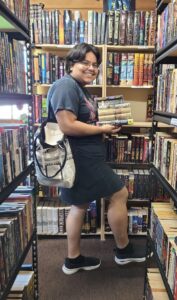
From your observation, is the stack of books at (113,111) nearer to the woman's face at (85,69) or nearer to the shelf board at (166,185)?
the woman's face at (85,69)

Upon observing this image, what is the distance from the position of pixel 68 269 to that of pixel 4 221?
97 centimetres

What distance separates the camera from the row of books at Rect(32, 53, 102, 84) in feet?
Result: 7.73

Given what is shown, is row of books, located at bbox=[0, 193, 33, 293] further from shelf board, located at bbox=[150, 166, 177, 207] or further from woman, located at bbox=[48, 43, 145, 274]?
shelf board, located at bbox=[150, 166, 177, 207]

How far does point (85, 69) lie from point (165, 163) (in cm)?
80

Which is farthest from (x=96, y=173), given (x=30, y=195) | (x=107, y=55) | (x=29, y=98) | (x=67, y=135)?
(x=107, y=55)

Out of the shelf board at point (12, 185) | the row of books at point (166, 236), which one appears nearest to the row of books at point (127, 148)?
the row of books at point (166, 236)

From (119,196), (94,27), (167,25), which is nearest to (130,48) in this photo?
(94,27)

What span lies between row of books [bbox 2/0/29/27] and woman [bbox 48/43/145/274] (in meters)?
0.43

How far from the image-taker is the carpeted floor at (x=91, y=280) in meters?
1.81

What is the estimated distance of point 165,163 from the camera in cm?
137

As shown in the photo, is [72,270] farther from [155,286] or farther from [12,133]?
[12,133]

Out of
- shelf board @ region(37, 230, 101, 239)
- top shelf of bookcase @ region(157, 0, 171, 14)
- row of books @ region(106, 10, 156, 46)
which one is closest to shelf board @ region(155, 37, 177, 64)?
top shelf of bookcase @ region(157, 0, 171, 14)

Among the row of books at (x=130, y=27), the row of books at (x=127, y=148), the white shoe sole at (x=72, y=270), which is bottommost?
the white shoe sole at (x=72, y=270)

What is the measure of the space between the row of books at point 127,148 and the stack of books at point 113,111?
0.55 m
